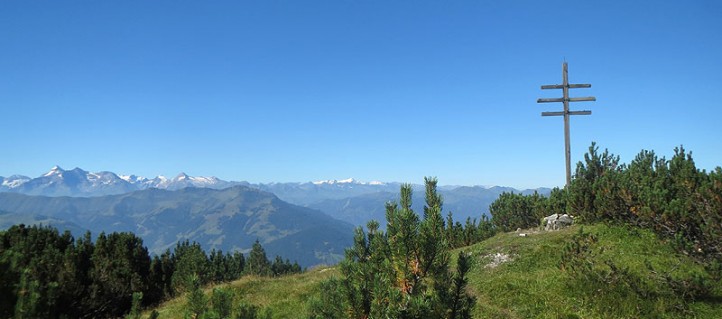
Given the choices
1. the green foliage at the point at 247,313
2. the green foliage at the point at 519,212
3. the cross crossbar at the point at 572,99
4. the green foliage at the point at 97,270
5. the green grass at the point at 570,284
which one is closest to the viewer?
the green foliage at the point at 247,313

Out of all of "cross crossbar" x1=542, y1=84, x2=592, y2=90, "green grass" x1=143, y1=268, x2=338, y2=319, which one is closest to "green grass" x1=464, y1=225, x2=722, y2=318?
"green grass" x1=143, y1=268, x2=338, y2=319

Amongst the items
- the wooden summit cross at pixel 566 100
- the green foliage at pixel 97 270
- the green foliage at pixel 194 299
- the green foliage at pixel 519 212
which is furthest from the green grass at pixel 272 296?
the wooden summit cross at pixel 566 100

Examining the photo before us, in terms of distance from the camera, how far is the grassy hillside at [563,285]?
9.99 meters

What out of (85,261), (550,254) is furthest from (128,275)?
(550,254)

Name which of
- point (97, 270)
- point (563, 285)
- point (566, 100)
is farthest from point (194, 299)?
point (566, 100)

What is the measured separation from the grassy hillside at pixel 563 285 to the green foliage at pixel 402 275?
139 centimetres

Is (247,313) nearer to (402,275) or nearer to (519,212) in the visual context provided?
(402,275)

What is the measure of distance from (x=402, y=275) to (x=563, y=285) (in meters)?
8.64

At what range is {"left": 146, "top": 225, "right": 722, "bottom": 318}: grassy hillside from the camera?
999cm

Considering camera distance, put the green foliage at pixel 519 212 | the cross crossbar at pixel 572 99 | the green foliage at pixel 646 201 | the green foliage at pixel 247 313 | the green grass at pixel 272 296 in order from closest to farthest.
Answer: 1. the green foliage at pixel 247 313
2. the green foliage at pixel 646 201
3. the green grass at pixel 272 296
4. the cross crossbar at pixel 572 99
5. the green foliage at pixel 519 212

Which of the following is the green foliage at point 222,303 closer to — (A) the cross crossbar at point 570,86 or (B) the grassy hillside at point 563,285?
(B) the grassy hillside at point 563,285

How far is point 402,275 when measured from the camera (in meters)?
5.34

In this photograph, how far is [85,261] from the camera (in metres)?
18.4

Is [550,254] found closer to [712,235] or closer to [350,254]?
[712,235]
